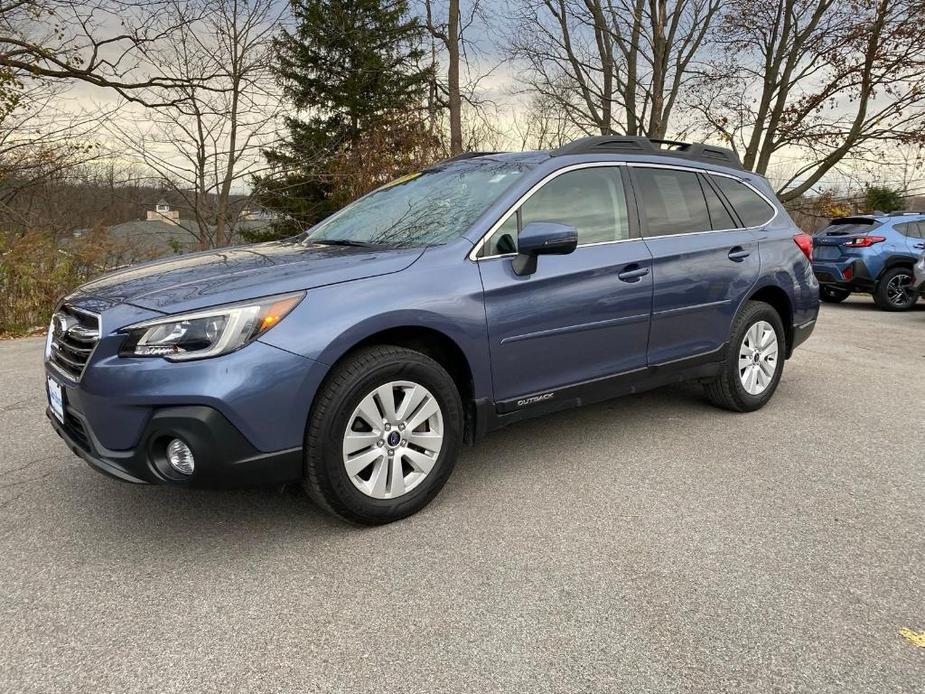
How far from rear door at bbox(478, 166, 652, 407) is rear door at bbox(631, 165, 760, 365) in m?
0.15

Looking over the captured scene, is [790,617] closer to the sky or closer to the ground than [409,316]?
closer to the ground

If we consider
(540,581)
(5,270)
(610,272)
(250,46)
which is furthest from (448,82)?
(540,581)

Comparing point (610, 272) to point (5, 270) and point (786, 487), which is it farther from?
point (5, 270)

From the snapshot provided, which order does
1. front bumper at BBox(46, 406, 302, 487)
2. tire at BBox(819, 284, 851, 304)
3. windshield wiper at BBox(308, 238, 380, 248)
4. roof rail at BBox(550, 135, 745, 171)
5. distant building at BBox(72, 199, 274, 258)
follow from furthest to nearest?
tire at BBox(819, 284, 851, 304)
distant building at BBox(72, 199, 274, 258)
roof rail at BBox(550, 135, 745, 171)
windshield wiper at BBox(308, 238, 380, 248)
front bumper at BBox(46, 406, 302, 487)

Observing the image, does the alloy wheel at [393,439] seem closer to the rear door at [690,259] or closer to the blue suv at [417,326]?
the blue suv at [417,326]

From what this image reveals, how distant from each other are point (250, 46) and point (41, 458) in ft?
36.4

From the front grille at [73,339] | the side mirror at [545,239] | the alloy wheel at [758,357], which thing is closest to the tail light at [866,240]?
the alloy wheel at [758,357]

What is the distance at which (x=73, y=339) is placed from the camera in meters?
2.79

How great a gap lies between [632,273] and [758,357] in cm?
152

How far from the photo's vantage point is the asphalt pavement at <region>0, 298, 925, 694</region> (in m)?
2.03

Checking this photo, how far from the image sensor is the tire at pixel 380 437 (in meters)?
2.70

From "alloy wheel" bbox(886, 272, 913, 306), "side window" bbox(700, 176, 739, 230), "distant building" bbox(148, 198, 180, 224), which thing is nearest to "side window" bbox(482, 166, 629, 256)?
"side window" bbox(700, 176, 739, 230)

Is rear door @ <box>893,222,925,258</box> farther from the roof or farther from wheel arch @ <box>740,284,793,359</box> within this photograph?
the roof

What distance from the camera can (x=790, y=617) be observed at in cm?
228
